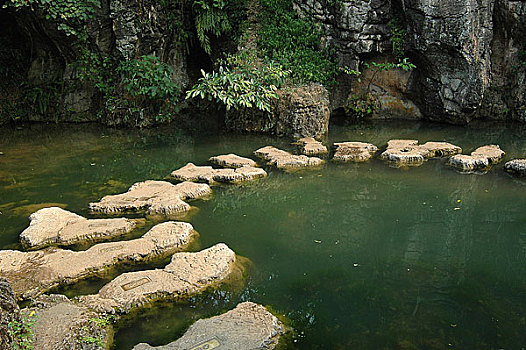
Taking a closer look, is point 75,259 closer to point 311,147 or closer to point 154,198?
point 154,198

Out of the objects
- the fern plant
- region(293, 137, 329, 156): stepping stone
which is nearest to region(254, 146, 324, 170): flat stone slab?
region(293, 137, 329, 156): stepping stone

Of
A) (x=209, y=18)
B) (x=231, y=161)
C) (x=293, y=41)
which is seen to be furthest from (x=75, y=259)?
(x=293, y=41)

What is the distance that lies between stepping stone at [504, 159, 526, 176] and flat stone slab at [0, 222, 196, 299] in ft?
15.7

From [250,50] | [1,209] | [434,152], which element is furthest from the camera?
[250,50]

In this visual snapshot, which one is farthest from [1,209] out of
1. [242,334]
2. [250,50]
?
[250,50]

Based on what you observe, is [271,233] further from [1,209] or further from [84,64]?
[84,64]

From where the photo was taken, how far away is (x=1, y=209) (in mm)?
5914

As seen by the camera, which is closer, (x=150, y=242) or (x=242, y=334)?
(x=242, y=334)

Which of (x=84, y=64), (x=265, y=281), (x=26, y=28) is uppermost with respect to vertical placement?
(x=26, y=28)

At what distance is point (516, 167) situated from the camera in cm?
678

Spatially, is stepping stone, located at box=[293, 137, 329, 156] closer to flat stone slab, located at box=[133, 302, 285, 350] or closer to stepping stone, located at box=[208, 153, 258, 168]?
stepping stone, located at box=[208, 153, 258, 168]

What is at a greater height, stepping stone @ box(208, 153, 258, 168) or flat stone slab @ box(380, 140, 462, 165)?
flat stone slab @ box(380, 140, 462, 165)

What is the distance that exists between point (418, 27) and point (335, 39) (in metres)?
1.73

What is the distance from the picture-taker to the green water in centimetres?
361
